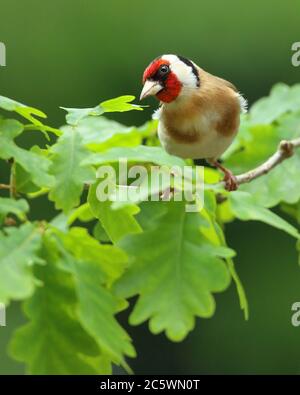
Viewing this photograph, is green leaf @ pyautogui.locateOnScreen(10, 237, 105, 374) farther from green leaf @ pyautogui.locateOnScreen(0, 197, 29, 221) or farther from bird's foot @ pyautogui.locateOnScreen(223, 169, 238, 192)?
bird's foot @ pyautogui.locateOnScreen(223, 169, 238, 192)

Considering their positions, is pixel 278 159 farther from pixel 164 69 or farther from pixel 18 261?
pixel 18 261

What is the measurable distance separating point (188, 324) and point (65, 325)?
14 centimetres

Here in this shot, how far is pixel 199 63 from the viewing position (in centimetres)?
482

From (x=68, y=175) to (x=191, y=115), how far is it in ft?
2.09

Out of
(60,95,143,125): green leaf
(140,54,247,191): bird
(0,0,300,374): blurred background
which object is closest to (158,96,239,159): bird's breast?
(140,54,247,191): bird

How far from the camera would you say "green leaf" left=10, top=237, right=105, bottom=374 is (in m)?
0.96

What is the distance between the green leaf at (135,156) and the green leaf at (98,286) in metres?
0.09

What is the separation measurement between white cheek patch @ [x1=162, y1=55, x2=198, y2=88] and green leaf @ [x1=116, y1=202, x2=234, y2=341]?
673 mm

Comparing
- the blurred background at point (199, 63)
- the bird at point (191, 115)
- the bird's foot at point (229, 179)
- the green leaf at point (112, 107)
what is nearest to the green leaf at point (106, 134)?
the bird at point (191, 115)

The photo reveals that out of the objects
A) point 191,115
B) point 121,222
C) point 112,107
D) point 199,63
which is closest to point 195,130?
point 191,115
